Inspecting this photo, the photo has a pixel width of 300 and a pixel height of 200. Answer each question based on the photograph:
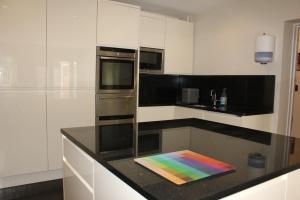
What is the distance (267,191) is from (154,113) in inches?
104

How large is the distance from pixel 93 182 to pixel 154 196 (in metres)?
0.57

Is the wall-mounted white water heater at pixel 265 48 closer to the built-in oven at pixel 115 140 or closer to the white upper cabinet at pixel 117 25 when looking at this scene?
the white upper cabinet at pixel 117 25

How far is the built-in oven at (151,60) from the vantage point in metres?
3.48

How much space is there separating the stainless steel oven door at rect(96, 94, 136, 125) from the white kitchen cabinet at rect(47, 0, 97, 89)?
25 cm

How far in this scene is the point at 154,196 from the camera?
0.74 meters

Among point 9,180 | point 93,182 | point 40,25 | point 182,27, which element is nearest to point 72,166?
A: point 93,182

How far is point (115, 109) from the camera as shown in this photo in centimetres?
316

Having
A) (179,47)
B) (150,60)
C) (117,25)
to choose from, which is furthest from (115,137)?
(179,47)

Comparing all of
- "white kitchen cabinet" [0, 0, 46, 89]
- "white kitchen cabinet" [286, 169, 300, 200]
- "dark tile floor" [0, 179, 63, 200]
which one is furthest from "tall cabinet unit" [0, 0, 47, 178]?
"white kitchen cabinet" [286, 169, 300, 200]

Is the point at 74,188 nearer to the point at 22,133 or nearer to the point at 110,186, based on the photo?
the point at 110,186

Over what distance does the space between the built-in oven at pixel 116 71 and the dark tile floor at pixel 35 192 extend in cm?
121

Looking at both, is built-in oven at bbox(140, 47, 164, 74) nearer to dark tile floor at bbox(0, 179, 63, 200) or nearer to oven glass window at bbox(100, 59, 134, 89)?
oven glass window at bbox(100, 59, 134, 89)

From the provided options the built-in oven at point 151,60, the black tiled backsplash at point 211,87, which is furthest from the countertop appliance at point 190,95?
the built-in oven at point 151,60

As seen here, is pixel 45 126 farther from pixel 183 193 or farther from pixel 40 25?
pixel 183 193
